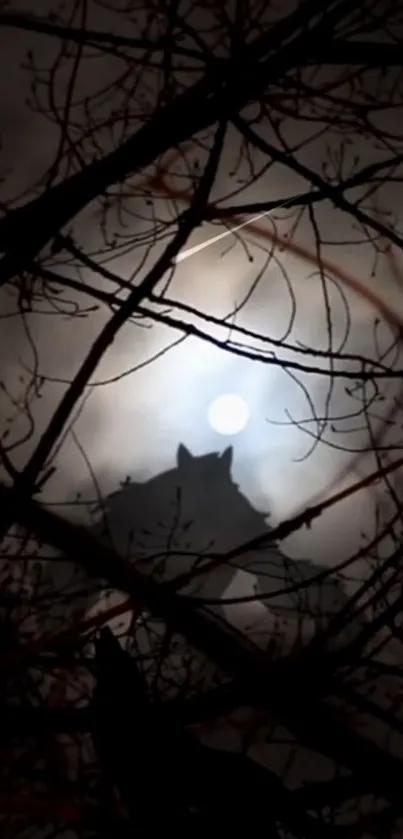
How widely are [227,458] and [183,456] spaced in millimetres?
52

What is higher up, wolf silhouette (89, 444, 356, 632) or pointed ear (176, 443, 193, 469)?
pointed ear (176, 443, 193, 469)

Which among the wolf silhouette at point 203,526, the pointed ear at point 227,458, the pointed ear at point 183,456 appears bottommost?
the wolf silhouette at point 203,526

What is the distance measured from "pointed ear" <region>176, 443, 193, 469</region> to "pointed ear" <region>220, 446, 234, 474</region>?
38mm

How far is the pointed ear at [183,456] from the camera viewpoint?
1133 millimetres

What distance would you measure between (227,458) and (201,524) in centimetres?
9

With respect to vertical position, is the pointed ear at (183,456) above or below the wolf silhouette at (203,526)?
above

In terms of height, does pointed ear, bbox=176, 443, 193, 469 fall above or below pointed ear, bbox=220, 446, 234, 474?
above

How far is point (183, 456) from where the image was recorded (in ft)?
3.73

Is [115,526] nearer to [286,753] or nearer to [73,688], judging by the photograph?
[73,688]

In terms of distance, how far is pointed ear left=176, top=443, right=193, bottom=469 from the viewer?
1133 millimetres

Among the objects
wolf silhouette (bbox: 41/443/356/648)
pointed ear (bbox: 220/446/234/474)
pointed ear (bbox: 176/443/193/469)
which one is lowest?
wolf silhouette (bbox: 41/443/356/648)

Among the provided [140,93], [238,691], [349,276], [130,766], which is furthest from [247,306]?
[130,766]

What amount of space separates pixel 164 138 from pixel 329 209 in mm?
343

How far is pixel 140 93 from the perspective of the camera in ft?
3.35
